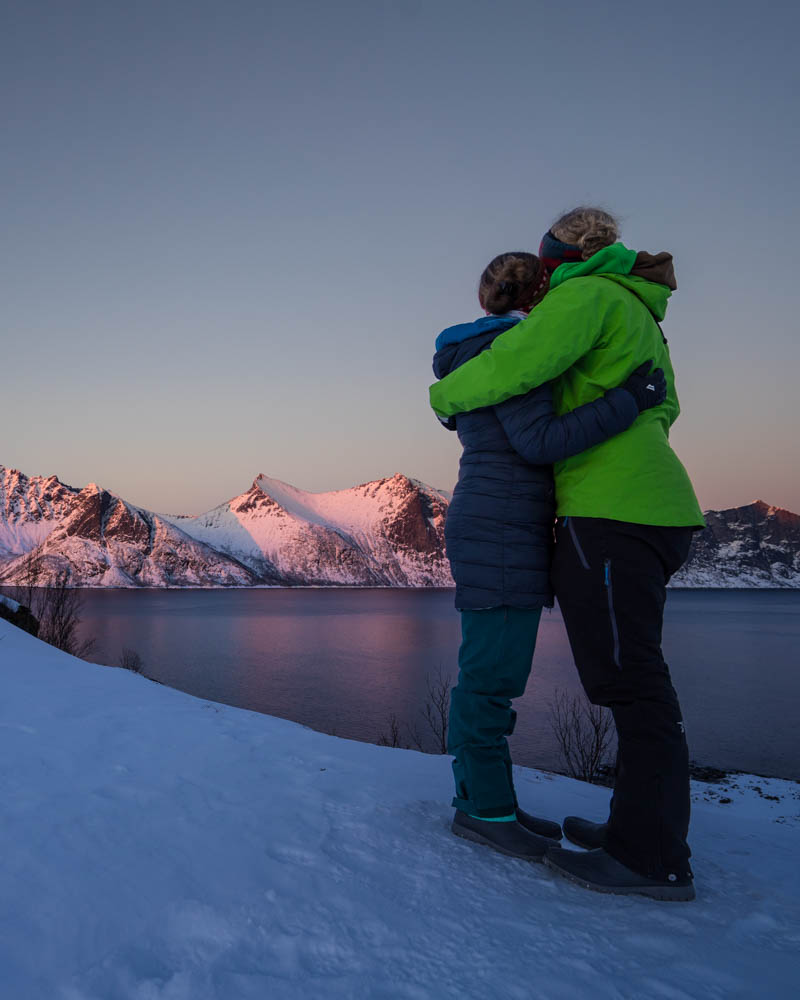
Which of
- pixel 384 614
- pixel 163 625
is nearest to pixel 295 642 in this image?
pixel 163 625

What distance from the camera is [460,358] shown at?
2.38m

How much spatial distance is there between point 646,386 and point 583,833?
1.62 metres

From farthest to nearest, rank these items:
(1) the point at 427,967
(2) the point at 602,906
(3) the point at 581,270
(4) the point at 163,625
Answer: (4) the point at 163,625, (3) the point at 581,270, (2) the point at 602,906, (1) the point at 427,967

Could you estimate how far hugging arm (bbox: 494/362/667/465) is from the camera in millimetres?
1975

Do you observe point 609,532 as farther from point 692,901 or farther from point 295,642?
point 295,642

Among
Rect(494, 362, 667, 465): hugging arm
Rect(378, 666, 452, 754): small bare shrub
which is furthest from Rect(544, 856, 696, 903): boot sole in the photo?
Rect(378, 666, 452, 754): small bare shrub

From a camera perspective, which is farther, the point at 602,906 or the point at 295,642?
the point at 295,642

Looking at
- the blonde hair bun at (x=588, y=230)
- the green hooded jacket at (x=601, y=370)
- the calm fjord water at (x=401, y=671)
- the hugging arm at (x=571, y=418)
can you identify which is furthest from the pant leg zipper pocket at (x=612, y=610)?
the calm fjord water at (x=401, y=671)

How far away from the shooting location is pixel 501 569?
214 centimetres

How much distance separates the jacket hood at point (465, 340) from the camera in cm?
231

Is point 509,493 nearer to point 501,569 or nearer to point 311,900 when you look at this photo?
point 501,569

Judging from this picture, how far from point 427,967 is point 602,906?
0.66m

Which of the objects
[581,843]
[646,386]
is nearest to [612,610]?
[646,386]

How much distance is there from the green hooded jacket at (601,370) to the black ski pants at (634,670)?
0.29ft
